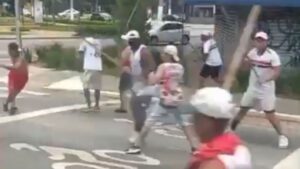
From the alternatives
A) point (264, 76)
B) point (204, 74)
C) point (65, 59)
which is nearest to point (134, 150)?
point (264, 76)

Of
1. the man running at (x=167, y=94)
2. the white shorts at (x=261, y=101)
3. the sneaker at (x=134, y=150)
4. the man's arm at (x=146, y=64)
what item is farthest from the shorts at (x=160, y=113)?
the white shorts at (x=261, y=101)

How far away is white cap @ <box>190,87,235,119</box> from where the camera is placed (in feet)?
13.5

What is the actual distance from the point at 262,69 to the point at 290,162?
5.09 ft

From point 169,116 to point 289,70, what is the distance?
32.6ft

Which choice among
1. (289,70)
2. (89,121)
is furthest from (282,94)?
(89,121)

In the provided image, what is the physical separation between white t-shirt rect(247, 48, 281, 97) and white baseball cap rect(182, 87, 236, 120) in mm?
7245

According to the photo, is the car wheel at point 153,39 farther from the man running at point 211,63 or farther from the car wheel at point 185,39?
the man running at point 211,63

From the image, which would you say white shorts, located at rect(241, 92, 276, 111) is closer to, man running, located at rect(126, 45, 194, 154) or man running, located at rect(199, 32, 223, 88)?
man running, located at rect(126, 45, 194, 154)

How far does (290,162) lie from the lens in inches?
411

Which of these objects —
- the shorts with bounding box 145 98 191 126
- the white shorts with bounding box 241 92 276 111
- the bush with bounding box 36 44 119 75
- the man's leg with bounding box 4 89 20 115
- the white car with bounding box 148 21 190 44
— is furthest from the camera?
the white car with bounding box 148 21 190 44

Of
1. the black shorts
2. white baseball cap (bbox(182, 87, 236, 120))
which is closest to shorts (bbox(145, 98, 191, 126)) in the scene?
white baseball cap (bbox(182, 87, 236, 120))

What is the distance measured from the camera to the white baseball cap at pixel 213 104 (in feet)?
13.5

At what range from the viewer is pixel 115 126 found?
13352mm

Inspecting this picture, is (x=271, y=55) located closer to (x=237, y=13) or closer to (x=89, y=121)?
(x=89, y=121)
